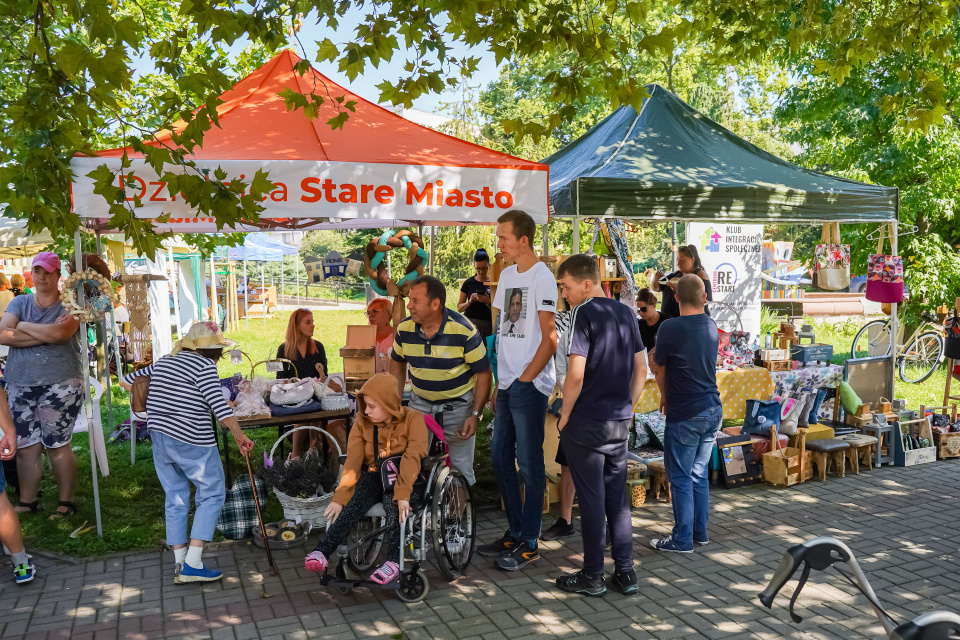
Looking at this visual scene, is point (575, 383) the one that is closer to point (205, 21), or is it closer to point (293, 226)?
point (205, 21)

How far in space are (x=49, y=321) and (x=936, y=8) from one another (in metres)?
7.22

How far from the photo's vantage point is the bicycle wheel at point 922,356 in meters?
11.4

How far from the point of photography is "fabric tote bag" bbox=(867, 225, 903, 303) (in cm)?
788

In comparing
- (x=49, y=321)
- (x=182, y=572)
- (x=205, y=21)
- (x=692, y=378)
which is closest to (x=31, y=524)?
(x=49, y=321)

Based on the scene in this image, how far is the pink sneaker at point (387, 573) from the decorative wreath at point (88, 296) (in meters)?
2.62

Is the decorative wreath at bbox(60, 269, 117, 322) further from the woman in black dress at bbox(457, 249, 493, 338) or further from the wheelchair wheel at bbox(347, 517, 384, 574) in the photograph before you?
the woman in black dress at bbox(457, 249, 493, 338)

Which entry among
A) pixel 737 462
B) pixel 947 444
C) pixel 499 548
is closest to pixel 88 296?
pixel 499 548

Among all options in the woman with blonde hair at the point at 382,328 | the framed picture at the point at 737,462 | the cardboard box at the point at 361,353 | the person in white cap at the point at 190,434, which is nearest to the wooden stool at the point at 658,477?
the framed picture at the point at 737,462

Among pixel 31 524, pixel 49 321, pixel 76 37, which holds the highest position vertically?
pixel 76 37

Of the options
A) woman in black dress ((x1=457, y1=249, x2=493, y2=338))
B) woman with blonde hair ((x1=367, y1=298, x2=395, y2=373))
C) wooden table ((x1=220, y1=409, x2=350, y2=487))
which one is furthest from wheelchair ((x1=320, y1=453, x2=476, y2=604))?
woman in black dress ((x1=457, y1=249, x2=493, y2=338))

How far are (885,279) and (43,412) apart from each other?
25.9 feet

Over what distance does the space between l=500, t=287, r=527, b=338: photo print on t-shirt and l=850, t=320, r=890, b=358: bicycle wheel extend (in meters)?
7.06

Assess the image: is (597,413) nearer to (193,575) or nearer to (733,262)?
(193,575)

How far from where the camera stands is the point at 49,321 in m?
5.50
